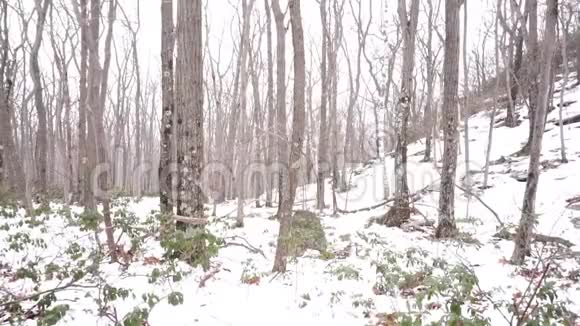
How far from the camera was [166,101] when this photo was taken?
7.20 meters

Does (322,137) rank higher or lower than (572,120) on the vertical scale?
lower

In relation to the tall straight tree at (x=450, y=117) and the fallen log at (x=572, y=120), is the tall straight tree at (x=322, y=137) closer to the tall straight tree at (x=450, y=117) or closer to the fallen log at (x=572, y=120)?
the tall straight tree at (x=450, y=117)

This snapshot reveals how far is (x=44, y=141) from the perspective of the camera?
1392 centimetres

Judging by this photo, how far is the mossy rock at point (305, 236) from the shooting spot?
5808mm

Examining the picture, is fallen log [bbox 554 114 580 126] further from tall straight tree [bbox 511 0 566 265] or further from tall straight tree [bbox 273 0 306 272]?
tall straight tree [bbox 273 0 306 272]

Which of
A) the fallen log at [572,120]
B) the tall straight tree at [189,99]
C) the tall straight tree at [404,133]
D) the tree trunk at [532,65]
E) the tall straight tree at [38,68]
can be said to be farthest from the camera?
the fallen log at [572,120]

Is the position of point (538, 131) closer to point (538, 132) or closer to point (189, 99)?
point (538, 132)

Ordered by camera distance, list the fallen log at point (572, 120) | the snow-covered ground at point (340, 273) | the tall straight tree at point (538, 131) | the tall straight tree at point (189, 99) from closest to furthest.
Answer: the snow-covered ground at point (340, 273)
the tall straight tree at point (189, 99)
the tall straight tree at point (538, 131)
the fallen log at point (572, 120)

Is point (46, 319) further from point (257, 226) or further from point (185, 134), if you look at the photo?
point (257, 226)

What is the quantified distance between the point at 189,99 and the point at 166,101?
2074 mm

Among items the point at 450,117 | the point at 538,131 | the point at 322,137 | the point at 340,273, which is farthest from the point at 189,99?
the point at 322,137

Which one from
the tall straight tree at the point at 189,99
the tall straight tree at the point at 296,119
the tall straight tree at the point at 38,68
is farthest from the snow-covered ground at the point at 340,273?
the tall straight tree at the point at 38,68

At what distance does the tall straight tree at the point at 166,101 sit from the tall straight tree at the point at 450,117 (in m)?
5.16

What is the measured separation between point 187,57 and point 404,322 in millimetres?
4246
